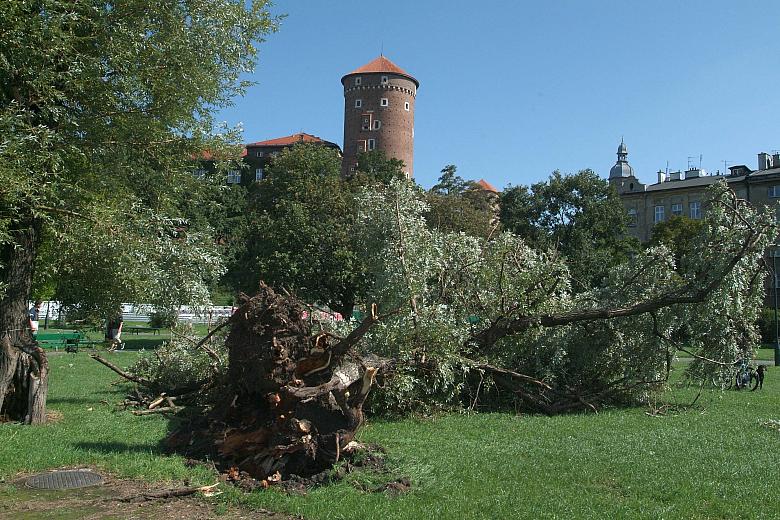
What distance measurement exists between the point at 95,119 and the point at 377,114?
239ft

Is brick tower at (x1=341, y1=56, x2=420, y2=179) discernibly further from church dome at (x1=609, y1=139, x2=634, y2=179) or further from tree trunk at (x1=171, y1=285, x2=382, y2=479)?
tree trunk at (x1=171, y1=285, x2=382, y2=479)

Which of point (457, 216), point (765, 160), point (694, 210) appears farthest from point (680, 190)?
point (457, 216)

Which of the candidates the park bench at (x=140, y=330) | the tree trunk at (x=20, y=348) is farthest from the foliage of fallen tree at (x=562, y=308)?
the park bench at (x=140, y=330)

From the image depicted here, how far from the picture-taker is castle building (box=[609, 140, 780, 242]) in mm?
60500

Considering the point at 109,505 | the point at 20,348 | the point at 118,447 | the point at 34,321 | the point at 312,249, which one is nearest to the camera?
the point at 109,505

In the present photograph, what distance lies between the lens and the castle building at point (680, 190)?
6050 cm

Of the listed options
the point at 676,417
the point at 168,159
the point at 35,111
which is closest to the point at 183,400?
the point at 168,159

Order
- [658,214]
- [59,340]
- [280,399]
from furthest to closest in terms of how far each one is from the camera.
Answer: [658,214]
[59,340]
[280,399]

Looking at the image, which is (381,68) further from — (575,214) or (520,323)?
(520,323)

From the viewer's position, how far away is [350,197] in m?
29.6

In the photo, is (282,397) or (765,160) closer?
(282,397)

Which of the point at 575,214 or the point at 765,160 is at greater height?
the point at 765,160

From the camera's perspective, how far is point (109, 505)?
19.9 ft

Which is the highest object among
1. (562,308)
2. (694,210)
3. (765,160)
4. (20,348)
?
(765,160)
